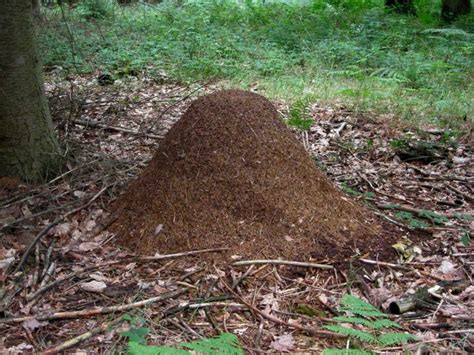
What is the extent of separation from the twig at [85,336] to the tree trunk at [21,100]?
169cm

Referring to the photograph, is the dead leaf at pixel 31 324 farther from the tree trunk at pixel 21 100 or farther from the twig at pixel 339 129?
the twig at pixel 339 129

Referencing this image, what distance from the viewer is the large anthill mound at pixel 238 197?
3037 mm

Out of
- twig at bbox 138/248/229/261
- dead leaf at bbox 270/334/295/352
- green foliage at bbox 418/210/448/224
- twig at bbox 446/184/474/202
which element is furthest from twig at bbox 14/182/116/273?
twig at bbox 446/184/474/202

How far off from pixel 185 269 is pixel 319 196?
1.07 metres

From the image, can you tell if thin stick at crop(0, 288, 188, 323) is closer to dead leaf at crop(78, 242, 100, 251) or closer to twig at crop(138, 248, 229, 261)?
twig at crop(138, 248, 229, 261)

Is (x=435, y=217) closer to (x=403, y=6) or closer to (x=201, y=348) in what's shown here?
(x=201, y=348)

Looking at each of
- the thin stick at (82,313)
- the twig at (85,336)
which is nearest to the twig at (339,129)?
the thin stick at (82,313)

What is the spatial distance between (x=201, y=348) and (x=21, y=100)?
254cm

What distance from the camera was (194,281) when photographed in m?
2.77

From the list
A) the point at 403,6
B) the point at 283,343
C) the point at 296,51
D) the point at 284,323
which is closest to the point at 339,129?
the point at 284,323

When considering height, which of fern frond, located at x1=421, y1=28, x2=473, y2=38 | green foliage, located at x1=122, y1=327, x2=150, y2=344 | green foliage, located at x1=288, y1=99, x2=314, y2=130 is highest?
fern frond, located at x1=421, y1=28, x2=473, y2=38

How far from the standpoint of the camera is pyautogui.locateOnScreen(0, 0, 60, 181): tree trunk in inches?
137

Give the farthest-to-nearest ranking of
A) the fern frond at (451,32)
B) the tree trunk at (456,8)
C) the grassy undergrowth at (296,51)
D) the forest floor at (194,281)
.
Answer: the tree trunk at (456,8) < the fern frond at (451,32) < the grassy undergrowth at (296,51) < the forest floor at (194,281)

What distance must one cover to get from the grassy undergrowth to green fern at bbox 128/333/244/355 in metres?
4.25
